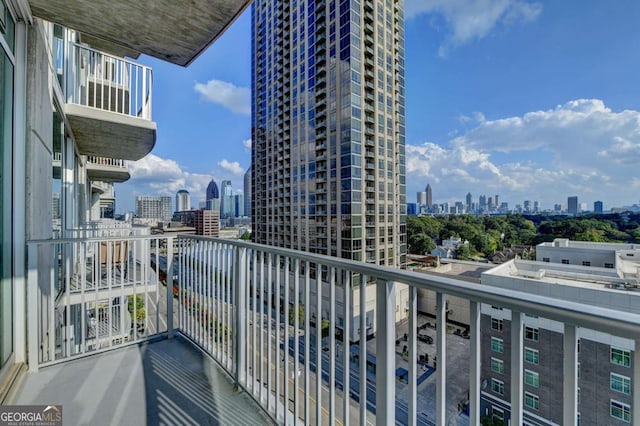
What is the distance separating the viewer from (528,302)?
66cm

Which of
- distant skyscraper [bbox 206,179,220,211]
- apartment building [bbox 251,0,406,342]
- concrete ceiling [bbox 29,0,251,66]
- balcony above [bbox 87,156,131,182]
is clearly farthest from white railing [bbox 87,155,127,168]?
distant skyscraper [bbox 206,179,220,211]

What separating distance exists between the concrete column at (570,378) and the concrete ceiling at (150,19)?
232cm

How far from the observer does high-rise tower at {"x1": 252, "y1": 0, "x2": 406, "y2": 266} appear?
17.9 m

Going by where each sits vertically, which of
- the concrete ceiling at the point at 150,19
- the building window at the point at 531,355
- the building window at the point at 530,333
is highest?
the concrete ceiling at the point at 150,19

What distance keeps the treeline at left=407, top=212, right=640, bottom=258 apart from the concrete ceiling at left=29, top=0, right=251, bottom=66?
1764cm

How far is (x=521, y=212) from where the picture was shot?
26.0m

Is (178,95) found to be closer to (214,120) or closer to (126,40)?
(214,120)

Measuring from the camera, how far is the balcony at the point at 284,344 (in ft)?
A: 2.49

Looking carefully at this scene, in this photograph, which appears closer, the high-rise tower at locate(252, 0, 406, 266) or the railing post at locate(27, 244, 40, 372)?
the railing post at locate(27, 244, 40, 372)

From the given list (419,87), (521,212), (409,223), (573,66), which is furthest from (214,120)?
(521,212)

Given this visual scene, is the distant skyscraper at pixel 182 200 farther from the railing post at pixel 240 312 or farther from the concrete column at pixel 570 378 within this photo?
the concrete column at pixel 570 378

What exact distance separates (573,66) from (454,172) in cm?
1286

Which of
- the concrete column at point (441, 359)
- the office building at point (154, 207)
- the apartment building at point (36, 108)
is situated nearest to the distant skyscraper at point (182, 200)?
the office building at point (154, 207)

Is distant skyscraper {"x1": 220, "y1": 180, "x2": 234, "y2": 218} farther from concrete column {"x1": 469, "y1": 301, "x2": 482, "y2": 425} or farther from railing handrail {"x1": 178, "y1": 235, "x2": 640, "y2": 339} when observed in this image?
concrete column {"x1": 469, "y1": 301, "x2": 482, "y2": 425}
